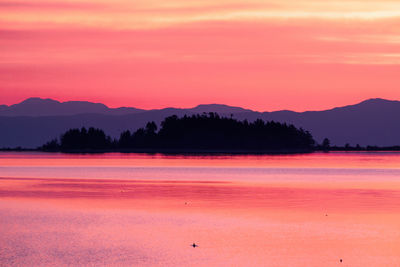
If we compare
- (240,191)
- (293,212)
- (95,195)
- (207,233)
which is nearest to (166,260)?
(207,233)

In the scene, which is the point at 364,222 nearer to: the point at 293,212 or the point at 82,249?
the point at 293,212

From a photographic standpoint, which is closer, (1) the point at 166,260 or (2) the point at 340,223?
(1) the point at 166,260

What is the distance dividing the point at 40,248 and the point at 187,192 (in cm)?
2221

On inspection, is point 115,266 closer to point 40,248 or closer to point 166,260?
point 166,260

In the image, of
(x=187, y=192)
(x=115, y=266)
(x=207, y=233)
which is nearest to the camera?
(x=115, y=266)

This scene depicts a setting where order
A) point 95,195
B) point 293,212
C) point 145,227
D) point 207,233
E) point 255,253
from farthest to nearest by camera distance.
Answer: point 95,195
point 293,212
point 145,227
point 207,233
point 255,253

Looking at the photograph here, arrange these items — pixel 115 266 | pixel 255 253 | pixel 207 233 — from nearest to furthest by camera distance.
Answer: pixel 115 266
pixel 255 253
pixel 207 233

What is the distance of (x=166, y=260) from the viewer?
1956 centimetres

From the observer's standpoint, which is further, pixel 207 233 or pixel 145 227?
pixel 145 227

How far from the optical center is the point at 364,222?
26.6 metres

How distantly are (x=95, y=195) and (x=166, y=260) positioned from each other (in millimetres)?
21119

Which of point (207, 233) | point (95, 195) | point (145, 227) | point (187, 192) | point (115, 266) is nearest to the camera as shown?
point (115, 266)

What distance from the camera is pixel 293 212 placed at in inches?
1185

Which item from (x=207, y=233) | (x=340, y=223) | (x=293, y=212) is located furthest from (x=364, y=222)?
(x=207, y=233)
